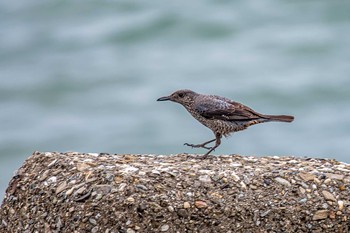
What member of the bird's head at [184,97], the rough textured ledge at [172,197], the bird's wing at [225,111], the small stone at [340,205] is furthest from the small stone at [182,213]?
the bird's head at [184,97]

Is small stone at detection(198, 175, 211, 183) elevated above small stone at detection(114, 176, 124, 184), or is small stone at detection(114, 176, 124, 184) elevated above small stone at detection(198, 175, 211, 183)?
small stone at detection(198, 175, 211, 183)

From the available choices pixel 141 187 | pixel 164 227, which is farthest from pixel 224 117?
pixel 164 227

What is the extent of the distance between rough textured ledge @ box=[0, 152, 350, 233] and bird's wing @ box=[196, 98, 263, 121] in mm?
1080

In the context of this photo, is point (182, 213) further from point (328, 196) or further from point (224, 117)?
point (224, 117)

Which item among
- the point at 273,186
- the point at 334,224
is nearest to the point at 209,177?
the point at 273,186

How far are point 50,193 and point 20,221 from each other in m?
0.39

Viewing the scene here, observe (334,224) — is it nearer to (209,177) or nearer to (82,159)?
(209,177)

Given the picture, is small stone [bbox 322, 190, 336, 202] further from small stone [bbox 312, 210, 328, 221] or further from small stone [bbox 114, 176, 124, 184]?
small stone [bbox 114, 176, 124, 184]

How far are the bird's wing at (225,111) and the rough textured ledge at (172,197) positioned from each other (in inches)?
42.5

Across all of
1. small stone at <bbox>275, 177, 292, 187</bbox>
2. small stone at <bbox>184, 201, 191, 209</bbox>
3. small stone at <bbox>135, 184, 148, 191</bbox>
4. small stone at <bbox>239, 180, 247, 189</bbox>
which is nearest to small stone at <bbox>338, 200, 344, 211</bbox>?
small stone at <bbox>275, 177, 292, 187</bbox>

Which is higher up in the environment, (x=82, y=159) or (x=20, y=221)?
(x=82, y=159)

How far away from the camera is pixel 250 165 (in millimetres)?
8469

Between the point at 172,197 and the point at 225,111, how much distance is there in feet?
6.64

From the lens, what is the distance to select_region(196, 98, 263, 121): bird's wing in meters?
9.47
